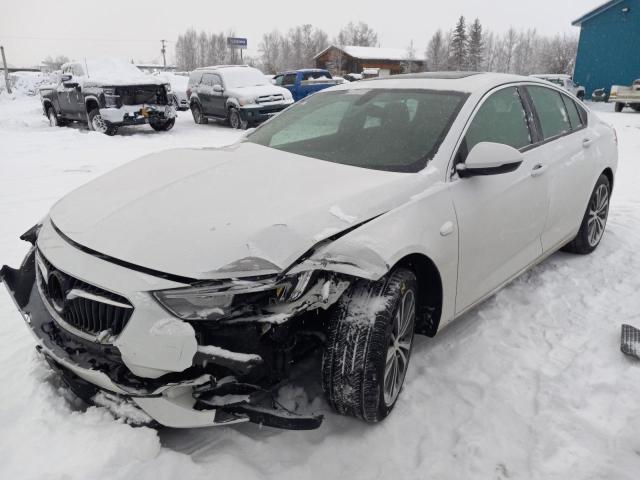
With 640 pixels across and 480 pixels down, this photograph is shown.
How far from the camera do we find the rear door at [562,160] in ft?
11.9

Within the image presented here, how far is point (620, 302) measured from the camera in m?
3.71

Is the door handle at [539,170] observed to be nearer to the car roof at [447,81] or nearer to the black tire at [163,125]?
the car roof at [447,81]

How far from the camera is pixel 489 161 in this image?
2.69 metres

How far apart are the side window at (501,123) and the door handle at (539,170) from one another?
17 cm

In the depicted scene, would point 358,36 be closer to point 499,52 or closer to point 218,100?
point 499,52

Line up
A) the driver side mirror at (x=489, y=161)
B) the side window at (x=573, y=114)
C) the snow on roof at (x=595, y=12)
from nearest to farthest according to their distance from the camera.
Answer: the driver side mirror at (x=489, y=161) → the side window at (x=573, y=114) → the snow on roof at (x=595, y=12)

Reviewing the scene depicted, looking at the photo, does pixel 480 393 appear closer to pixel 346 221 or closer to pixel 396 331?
pixel 396 331

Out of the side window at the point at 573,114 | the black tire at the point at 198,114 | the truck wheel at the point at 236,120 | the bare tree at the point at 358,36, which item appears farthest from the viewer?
the bare tree at the point at 358,36

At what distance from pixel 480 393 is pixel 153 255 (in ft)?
6.01

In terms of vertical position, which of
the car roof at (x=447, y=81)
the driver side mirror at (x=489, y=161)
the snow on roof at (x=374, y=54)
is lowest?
the driver side mirror at (x=489, y=161)

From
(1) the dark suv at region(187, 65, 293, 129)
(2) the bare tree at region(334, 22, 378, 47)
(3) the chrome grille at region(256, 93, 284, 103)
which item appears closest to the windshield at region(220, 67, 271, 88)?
(1) the dark suv at region(187, 65, 293, 129)

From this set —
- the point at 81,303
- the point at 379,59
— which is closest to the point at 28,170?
the point at 81,303

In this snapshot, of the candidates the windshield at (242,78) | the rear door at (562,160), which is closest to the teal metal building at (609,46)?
the windshield at (242,78)

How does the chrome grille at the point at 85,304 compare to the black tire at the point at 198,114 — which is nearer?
the chrome grille at the point at 85,304
